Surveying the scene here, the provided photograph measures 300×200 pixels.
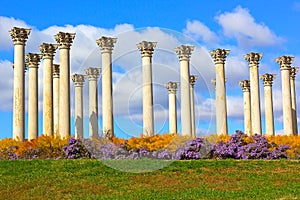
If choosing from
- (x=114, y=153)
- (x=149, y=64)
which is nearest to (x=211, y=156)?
(x=114, y=153)

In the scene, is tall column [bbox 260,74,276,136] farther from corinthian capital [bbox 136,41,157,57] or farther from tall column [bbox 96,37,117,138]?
tall column [bbox 96,37,117,138]

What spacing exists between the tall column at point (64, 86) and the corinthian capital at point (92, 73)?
7607 mm

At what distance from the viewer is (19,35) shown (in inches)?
1722

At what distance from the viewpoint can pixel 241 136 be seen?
41.8 metres

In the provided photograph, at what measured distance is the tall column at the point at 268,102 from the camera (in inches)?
2128

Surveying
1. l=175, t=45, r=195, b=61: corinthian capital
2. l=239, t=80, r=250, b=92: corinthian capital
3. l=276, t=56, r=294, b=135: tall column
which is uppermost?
l=175, t=45, r=195, b=61: corinthian capital

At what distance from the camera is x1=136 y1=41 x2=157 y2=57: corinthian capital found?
156ft

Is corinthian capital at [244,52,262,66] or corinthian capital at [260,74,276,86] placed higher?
corinthian capital at [244,52,262,66]

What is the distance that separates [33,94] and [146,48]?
1060 centimetres

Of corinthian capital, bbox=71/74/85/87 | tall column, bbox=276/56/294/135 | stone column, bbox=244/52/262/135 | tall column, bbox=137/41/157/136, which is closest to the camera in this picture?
tall column, bbox=137/41/157/136

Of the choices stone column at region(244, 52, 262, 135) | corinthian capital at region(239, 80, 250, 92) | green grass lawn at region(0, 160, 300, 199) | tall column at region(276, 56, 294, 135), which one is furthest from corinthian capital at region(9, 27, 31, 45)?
corinthian capital at region(239, 80, 250, 92)

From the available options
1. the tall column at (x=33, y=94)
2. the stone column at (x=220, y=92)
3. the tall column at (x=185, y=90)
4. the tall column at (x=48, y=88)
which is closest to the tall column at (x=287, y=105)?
the stone column at (x=220, y=92)

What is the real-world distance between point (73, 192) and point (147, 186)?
3338 millimetres

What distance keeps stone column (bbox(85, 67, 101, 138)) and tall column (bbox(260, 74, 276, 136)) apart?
17.5m
